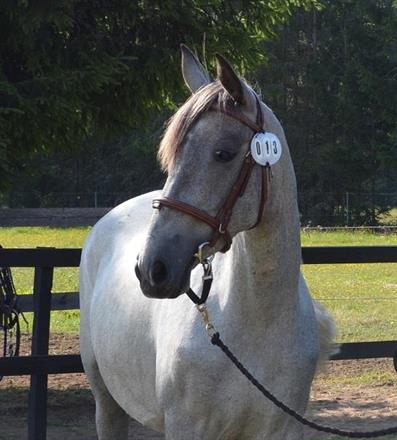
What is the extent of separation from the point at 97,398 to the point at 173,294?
7.19ft

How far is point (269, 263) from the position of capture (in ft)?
11.2

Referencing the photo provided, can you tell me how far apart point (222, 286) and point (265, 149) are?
2.16 ft

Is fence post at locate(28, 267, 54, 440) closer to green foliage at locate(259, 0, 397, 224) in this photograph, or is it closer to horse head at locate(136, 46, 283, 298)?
horse head at locate(136, 46, 283, 298)

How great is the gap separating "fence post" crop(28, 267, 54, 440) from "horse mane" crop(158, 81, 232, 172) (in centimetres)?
282

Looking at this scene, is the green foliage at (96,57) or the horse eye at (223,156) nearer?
the horse eye at (223,156)

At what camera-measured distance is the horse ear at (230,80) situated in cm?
310

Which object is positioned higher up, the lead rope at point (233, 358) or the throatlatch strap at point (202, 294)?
the throatlatch strap at point (202, 294)

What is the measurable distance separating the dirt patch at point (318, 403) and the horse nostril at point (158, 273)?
3655mm

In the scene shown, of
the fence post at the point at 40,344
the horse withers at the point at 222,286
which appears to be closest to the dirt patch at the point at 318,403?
the fence post at the point at 40,344

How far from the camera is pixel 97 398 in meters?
5.07

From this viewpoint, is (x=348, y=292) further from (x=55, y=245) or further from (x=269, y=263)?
(x=269, y=263)

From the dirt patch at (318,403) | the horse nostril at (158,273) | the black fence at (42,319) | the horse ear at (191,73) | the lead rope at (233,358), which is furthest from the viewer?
the dirt patch at (318,403)

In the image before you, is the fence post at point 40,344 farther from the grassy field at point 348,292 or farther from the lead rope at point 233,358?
the grassy field at point 348,292

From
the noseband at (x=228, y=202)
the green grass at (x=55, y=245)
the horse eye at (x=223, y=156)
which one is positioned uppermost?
the horse eye at (x=223, y=156)
